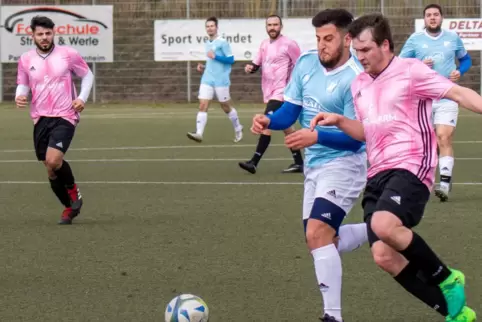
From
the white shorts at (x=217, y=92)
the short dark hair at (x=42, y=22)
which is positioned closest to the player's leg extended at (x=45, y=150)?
the short dark hair at (x=42, y=22)

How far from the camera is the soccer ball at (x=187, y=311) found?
660 centimetres

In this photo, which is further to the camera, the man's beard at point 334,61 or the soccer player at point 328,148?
the man's beard at point 334,61

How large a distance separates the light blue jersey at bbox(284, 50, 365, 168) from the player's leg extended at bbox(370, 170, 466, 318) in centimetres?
71

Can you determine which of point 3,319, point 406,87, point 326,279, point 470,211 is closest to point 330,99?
point 406,87

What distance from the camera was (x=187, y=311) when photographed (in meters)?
6.61

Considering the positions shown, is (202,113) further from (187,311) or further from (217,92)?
(187,311)

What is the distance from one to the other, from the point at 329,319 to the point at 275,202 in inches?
229

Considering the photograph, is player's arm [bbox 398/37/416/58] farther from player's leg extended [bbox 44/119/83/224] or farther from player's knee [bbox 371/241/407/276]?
player's knee [bbox 371/241/407/276]

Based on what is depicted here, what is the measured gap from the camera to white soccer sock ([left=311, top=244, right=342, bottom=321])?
6730 mm

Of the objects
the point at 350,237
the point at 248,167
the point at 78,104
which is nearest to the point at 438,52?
the point at 248,167

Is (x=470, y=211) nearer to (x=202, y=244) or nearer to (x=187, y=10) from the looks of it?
(x=202, y=244)

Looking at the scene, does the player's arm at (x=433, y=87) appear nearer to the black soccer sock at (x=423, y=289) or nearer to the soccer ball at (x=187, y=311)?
the black soccer sock at (x=423, y=289)

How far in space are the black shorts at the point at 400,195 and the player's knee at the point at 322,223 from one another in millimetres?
371

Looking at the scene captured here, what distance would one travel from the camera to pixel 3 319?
23.2 feet
